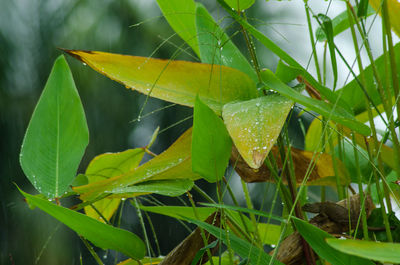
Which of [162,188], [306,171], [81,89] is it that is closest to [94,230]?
[162,188]

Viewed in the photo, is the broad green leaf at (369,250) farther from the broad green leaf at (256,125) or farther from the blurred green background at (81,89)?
the blurred green background at (81,89)

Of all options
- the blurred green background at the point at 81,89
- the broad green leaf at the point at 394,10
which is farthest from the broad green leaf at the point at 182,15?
the blurred green background at the point at 81,89

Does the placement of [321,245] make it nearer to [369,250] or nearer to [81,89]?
[369,250]

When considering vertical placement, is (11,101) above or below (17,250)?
above

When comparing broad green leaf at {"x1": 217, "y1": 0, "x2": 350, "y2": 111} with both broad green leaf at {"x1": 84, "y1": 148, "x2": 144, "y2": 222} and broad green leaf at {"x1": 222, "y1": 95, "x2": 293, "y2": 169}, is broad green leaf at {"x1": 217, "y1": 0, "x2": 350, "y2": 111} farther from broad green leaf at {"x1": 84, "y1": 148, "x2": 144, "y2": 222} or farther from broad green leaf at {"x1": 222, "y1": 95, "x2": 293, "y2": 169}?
broad green leaf at {"x1": 84, "y1": 148, "x2": 144, "y2": 222}

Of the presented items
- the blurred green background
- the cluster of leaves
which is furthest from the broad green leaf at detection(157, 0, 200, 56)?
the blurred green background

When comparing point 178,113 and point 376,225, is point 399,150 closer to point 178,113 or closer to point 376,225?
point 376,225

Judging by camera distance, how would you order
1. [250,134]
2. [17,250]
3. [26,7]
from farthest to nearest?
[26,7] < [17,250] < [250,134]

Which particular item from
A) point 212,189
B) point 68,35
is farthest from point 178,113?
point 68,35
